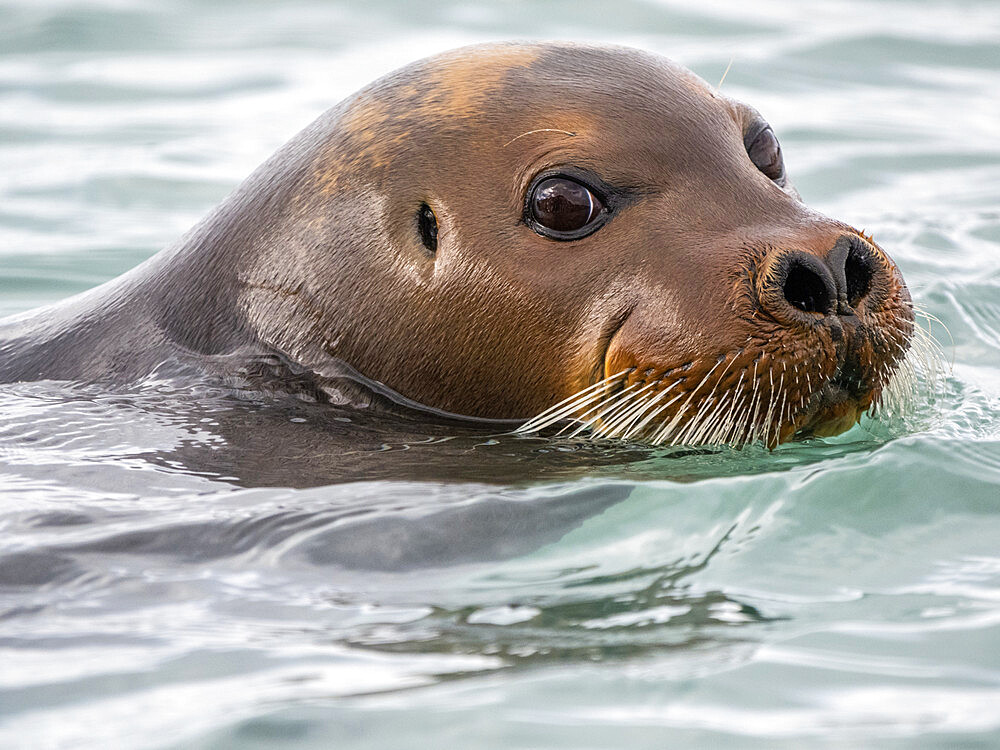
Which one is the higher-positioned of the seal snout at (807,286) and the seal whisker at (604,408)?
the seal snout at (807,286)

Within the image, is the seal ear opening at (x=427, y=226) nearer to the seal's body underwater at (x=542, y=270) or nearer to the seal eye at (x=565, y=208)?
the seal's body underwater at (x=542, y=270)

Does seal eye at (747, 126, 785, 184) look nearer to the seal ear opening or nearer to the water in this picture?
the water

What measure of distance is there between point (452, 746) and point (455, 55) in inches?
102

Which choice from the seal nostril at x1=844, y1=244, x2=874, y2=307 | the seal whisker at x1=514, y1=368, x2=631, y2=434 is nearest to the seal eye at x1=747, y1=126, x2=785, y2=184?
the seal nostril at x1=844, y1=244, x2=874, y2=307

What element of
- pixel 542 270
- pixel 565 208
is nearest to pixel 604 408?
pixel 542 270

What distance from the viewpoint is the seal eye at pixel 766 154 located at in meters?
5.05

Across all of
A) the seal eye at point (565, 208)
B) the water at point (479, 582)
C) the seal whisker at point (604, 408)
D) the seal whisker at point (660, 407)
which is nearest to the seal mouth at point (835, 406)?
the water at point (479, 582)

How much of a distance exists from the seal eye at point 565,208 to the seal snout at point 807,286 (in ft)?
1.86

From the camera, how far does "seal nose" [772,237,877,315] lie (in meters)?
Result: 4.40

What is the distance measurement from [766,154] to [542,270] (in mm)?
966

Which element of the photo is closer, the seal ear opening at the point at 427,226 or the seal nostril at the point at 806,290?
the seal nostril at the point at 806,290

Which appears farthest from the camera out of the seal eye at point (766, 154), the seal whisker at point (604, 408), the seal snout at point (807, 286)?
the seal eye at point (766, 154)

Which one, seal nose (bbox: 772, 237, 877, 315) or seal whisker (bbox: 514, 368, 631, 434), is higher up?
seal nose (bbox: 772, 237, 877, 315)

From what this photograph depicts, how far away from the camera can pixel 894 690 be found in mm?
3443
